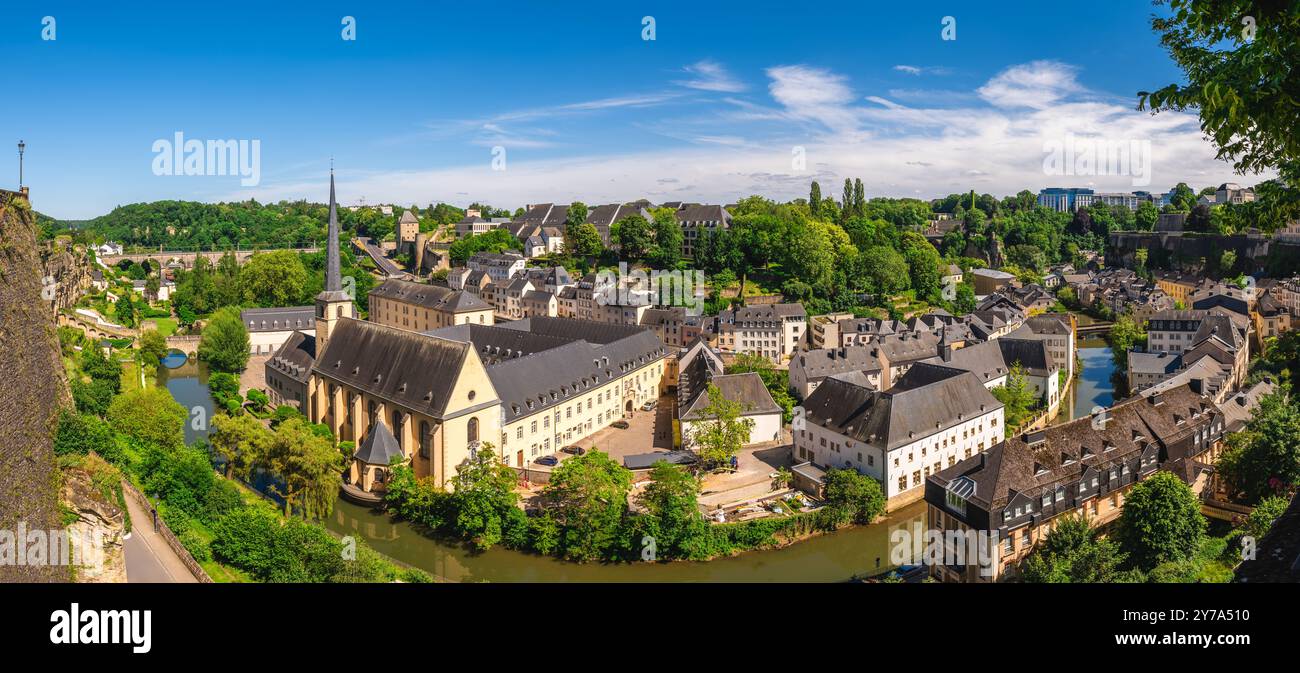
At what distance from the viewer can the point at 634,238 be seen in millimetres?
70000

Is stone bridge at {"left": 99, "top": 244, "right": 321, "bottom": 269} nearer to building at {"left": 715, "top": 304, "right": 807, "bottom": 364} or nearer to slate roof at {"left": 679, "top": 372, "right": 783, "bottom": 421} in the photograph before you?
building at {"left": 715, "top": 304, "right": 807, "bottom": 364}

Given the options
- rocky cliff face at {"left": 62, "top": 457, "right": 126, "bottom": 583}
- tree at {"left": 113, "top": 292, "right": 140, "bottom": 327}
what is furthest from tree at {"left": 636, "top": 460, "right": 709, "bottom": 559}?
tree at {"left": 113, "top": 292, "right": 140, "bottom": 327}

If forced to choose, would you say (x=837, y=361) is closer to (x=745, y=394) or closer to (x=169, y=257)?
(x=745, y=394)

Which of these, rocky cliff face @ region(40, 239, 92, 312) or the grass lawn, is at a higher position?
rocky cliff face @ region(40, 239, 92, 312)

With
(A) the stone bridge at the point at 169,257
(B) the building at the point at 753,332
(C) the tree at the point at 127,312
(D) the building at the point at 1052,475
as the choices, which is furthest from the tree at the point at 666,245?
(D) the building at the point at 1052,475

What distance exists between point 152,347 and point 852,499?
139 ft

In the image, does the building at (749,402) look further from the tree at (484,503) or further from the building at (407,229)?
the building at (407,229)

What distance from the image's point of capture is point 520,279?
6475 centimetres

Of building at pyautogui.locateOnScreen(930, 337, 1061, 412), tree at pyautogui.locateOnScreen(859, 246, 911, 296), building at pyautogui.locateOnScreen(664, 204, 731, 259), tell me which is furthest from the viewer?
building at pyautogui.locateOnScreen(664, 204, 731, 259)

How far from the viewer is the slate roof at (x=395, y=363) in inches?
1112

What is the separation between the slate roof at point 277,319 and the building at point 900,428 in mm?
37068

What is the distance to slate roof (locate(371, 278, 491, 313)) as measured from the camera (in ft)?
188

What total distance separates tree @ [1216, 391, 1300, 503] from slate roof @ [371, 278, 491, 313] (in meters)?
44.0
